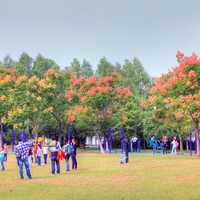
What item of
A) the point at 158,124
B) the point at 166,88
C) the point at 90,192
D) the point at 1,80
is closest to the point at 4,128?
the point at 1,80

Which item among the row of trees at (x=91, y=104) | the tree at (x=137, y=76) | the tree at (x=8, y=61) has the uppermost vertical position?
the tree at (x=8, y=61)

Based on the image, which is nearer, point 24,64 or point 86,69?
point 24,64

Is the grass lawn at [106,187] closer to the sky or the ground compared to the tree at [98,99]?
closer to the ground

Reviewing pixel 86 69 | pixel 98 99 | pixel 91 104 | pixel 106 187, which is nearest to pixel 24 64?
pixel 86 69

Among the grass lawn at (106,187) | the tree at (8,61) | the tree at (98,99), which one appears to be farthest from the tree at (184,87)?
the tree at (8,61)

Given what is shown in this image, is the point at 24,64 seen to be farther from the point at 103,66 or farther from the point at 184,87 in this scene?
the point at 184,87

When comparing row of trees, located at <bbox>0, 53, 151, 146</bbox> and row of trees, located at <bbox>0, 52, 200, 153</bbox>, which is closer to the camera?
row of trees, located at <bbox>0, 52, 200, 153</bbox>

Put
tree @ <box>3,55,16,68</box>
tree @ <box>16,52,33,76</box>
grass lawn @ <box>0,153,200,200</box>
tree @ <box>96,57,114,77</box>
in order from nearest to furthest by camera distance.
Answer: grass lawn @ <box>0,153,200,200</box>
tree @ <box>16,52,33,76</box>
tree @ <box>96,57,114,77</box>
tree @ <box>3,55,16,68</box>

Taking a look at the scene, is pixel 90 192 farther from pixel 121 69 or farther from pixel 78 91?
pixel 121 69

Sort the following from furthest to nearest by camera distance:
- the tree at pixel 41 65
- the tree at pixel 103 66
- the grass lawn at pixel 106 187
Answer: the tree at pixel 103 66
the tree at pixel 41 65
the grass lawn at pixel 106 187

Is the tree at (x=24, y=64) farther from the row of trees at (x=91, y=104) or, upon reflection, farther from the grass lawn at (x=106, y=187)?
the grass lawn at (x=106, y=187)

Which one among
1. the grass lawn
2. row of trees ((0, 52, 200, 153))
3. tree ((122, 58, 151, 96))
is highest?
tree ((122, 58, 151, 96))

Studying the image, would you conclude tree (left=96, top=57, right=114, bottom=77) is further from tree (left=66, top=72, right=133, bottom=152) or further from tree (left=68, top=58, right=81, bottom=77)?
tree (left=66, top=72, right=133, bottom=152)

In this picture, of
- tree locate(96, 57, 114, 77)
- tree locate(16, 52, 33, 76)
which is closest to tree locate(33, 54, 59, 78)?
tree locate(16, 52, 33, 76)
